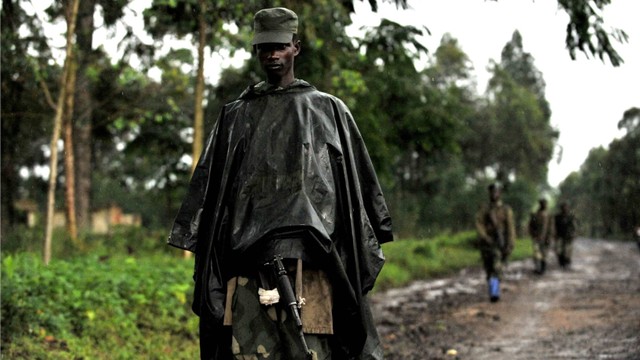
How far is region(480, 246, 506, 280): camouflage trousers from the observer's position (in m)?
14.4

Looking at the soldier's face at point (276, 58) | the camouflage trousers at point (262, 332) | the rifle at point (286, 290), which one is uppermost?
the soldier's face at point (276, 58)

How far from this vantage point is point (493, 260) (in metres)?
14.4

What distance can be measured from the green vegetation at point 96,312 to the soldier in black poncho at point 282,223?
11.9ft

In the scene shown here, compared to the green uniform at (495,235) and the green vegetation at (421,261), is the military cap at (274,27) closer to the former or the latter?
the green uniform at (495,235)

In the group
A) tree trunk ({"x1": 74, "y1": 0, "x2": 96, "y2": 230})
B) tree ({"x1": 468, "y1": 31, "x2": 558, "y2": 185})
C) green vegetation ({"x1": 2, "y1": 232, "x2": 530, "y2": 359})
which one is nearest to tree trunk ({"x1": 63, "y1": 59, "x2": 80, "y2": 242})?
tree trunk ({"x1": 74, "y1": 0, "x2": 96, "y2": 230})

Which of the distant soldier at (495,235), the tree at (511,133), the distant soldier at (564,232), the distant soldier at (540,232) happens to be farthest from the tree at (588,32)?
the tree at (511,133)

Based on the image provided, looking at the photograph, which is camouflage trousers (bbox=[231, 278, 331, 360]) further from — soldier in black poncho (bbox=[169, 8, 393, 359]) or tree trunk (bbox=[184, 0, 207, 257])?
tree trunk (bbox=[184, 0, 207, 257])

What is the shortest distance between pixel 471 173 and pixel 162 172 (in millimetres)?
36368

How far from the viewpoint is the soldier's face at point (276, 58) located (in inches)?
163

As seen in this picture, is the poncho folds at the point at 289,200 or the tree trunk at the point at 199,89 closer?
the poncho folds at the point at 289,200

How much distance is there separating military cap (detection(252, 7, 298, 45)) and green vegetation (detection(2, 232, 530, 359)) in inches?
166

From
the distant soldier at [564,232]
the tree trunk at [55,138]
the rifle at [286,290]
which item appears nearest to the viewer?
the rifle at [286,290]

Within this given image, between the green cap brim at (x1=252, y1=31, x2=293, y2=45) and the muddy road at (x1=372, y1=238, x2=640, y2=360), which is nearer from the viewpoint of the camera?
the green cap brim at (x1=252, y1=31, x2=293, y2=45)

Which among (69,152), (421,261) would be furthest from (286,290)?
(421,261)
